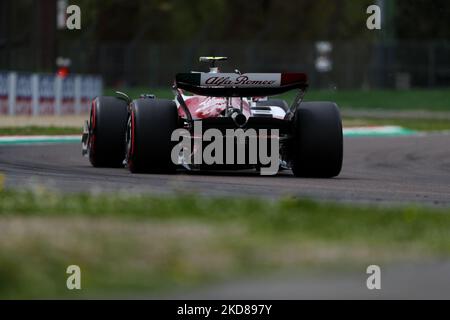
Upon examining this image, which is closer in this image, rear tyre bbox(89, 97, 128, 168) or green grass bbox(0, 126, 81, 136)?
rear tyre bbox(89, 97, 128, 168)

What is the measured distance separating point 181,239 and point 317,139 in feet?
26.8

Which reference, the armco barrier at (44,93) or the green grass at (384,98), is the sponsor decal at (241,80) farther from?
the green grass at (384,98)

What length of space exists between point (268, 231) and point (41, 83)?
29616 mm

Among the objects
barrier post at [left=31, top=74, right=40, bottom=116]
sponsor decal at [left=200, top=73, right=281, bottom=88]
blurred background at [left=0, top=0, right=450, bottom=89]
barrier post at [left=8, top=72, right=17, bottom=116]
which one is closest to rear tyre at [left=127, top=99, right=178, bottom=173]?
sponsor decal at [left=200, top=73, right=281, bottom=88]

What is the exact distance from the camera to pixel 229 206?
11.5 metres

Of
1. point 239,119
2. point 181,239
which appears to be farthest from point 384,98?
point 181,239

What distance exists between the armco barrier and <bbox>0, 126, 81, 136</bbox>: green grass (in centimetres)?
541

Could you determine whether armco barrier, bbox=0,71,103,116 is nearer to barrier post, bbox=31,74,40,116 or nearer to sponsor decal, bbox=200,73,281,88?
barrier post, bbox=31,74,40,116

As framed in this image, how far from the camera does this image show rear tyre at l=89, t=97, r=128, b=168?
60.3 feet

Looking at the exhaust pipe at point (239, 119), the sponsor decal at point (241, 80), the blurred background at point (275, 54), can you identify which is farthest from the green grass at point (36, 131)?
the blurred background at point (275, 54)

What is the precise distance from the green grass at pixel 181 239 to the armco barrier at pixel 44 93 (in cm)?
2496

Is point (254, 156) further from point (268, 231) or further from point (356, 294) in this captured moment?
→ point (356, 294)

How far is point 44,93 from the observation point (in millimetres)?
39656

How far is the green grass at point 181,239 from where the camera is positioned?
815 centimetres
